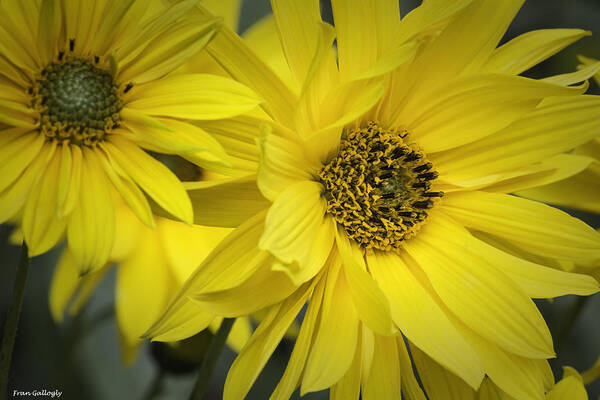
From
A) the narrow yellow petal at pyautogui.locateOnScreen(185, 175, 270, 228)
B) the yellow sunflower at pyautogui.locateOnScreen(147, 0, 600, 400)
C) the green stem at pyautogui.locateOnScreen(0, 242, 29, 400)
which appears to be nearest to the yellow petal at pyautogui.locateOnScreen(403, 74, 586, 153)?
the yellow sunflower at pyautogui.locateOnScreen(147, 0, 600, 400)

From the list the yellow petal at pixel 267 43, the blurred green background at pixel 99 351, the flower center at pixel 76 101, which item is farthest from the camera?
the blurred green background at pixel 99 351

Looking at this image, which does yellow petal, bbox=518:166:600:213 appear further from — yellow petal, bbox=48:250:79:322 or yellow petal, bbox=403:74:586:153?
yellow petal, bbox=48:250:79:322

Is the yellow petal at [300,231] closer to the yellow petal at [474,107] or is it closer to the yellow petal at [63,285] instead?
the yellow petal at [474,107]

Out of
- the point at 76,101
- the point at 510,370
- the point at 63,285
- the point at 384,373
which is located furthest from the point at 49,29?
the point at 510,370

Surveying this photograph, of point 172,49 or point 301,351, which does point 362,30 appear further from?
point 301,351

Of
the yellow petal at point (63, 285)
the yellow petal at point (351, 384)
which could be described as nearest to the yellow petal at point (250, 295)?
the yellow petal at point (351, 384)

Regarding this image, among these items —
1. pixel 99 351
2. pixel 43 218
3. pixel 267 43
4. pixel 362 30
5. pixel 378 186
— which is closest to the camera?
pixel 43 218

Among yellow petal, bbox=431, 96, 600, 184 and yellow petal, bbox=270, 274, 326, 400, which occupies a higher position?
yellow petal, bbox=431, 96, 600, 184
